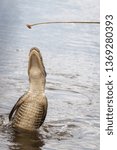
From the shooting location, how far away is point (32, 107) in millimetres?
8438

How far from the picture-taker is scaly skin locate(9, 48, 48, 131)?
8.38 metres

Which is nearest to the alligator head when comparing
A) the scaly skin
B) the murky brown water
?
the scaly skin

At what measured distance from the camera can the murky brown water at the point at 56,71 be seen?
8.10 m

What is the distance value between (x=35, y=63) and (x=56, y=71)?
350cm

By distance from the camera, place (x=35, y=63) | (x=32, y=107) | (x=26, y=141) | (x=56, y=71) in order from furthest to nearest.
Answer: (x=56, y=71)
(x=32, y=107)
(x=35, y=63)
(x=26, y=141)

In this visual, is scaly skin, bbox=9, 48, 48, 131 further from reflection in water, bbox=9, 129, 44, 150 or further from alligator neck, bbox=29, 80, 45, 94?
reflection in water, bbox=9, 129, 44, 150

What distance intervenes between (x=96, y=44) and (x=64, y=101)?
486 centimetres

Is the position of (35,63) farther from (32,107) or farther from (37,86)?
(32,107)

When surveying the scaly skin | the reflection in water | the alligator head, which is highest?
the alligator head

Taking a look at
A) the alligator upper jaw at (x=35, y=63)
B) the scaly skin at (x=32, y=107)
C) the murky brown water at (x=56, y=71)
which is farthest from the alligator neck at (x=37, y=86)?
the murky brown water at (x=56, y=71)

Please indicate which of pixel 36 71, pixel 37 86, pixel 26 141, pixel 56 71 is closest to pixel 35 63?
pixel 36 71

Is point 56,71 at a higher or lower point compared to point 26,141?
higher

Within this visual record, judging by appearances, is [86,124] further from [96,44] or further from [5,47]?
[96,44]

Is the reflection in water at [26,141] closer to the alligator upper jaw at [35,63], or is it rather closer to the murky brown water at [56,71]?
the murky brown water at [56,71]
